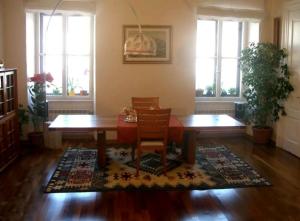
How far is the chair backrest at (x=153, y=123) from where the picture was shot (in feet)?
14.8

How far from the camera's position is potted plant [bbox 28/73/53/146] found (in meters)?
6.15

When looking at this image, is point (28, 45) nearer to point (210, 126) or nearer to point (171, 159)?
point (171, 159)

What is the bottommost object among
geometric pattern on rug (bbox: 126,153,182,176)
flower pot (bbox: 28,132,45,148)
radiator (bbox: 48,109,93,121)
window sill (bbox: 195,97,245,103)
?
geometric pattern on rug (bbox: 126,153,182,176)

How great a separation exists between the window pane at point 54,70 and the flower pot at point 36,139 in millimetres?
1096

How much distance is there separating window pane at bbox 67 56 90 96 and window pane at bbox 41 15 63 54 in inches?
12.9

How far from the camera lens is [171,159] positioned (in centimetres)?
549

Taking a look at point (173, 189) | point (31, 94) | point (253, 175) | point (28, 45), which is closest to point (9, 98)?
point (31, 94)

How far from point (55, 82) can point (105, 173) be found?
296 centimetres

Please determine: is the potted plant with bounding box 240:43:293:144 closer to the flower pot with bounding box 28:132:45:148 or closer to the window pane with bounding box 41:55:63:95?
the window pane with bounding box 41:55:63:95

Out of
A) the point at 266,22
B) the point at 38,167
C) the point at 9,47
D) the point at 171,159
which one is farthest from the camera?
the point at 266,22

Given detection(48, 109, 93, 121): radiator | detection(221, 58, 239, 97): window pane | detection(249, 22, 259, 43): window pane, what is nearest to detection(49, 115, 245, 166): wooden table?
detection(48, 109, 93, 121): radiator

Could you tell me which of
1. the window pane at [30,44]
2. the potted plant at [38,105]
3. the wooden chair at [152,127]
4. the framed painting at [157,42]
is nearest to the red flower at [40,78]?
the potted plant at [38,105]

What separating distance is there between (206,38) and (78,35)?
8.41 feet

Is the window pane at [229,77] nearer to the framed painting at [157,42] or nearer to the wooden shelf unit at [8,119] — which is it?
→ the framed painting at [157,42]
